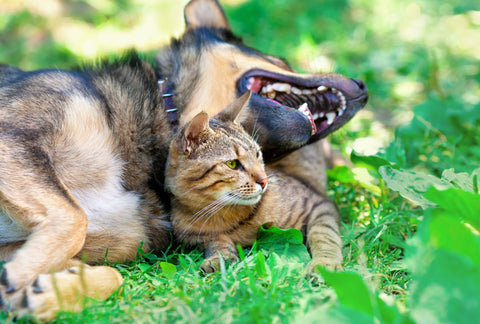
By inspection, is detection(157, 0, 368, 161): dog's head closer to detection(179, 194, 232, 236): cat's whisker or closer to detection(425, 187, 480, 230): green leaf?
detection(179, 194, 232, 236): cat's whisker

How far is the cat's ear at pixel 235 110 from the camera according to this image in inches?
131

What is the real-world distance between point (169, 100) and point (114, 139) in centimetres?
58

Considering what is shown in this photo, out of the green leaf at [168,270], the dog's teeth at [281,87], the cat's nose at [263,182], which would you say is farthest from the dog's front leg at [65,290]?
the dog's teeth at [281,87]

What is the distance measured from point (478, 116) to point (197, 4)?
2876 millimetres

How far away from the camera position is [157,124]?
3443 millimetres

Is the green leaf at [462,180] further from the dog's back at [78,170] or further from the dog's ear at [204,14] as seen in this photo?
the dog's ear at [204,14]

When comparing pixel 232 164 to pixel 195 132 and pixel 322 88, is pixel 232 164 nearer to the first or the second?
pixel 195 132

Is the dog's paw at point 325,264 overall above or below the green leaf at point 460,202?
below

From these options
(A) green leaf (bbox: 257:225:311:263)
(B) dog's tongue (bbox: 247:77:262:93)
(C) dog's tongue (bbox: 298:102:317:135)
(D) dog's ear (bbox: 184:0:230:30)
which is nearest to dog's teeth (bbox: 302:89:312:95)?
(C) dog's tongue (bbox: 298:102:317:135)

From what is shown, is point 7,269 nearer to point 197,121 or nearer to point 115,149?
point 115,149

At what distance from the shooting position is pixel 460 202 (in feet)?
8.43

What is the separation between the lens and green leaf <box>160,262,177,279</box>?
9.20ft

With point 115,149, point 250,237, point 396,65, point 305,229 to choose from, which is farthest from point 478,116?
point 115,149

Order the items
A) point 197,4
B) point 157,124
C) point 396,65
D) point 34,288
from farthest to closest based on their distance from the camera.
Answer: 1. point 396,65
2. point 197,4
3. point 157,124
4. point 34,288
